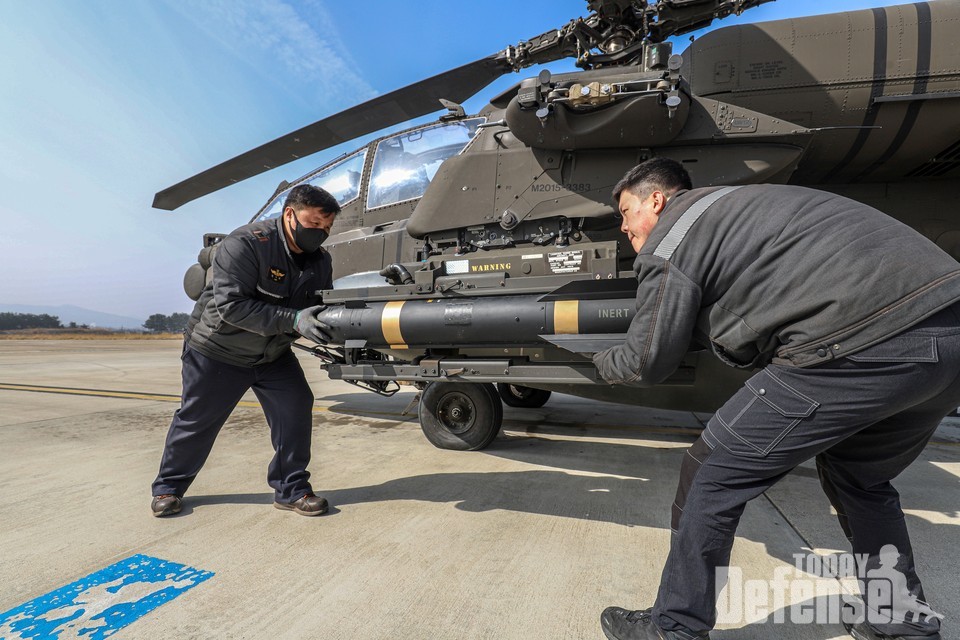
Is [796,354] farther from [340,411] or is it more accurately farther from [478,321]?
[340,411]

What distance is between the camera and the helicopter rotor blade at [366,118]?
524cm

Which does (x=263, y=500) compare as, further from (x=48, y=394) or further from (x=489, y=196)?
(x=48, y=394)

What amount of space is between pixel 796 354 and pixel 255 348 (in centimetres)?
258

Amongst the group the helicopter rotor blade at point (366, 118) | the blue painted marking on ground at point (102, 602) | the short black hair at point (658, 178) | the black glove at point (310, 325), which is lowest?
the blue painted marking on ground at point (102, 602)

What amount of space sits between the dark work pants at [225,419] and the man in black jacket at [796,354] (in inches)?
75.6

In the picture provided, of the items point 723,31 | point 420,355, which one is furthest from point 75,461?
point 723,31

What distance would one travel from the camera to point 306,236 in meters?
2.69

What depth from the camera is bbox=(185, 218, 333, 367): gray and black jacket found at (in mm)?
2486

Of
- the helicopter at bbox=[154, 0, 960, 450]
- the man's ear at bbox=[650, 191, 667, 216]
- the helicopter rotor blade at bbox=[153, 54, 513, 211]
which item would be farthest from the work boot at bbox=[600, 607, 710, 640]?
the helicopter rotor blade at bbox=[153, 54, 513, 211]

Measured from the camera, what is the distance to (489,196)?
12.2 ft

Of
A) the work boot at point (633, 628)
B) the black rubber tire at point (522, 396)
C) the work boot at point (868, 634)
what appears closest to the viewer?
the work boot at point (633, 628)

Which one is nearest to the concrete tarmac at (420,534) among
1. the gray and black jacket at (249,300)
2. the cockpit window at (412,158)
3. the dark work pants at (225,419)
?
the dark work pants at (225,419)

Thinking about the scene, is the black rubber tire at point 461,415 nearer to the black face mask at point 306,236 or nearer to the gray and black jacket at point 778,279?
the black face mask at point 306,236

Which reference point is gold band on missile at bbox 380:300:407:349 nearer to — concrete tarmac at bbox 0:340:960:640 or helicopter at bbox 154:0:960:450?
helicopter at bbox 154:0:960:450
